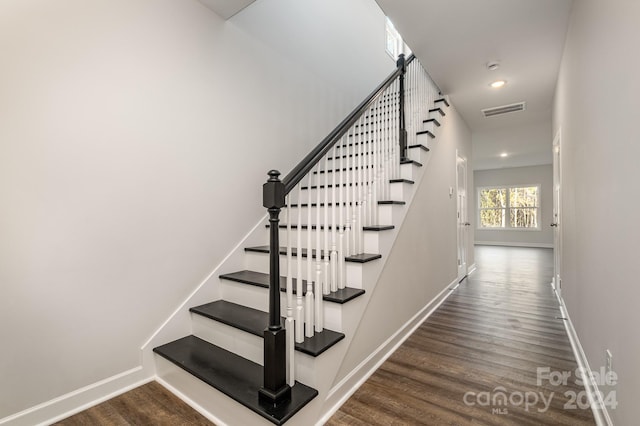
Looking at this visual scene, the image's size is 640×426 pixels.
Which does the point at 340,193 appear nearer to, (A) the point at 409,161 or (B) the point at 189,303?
(A) the point at 409,161

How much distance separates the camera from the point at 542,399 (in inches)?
73.4

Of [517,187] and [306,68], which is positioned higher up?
[306,68]

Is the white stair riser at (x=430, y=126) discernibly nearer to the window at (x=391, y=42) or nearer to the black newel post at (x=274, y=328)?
the window at (x=391, y=42)

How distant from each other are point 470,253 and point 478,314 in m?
2.55

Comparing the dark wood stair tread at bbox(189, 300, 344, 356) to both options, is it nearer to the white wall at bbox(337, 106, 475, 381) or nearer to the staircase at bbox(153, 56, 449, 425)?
the staircase at bbox(153, 56, 449, 425)

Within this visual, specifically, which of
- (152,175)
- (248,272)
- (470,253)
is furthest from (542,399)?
(470,253)

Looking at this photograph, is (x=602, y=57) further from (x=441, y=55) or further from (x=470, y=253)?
(x=470, y=253)

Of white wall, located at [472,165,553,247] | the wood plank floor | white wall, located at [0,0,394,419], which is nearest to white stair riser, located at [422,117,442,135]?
white wall, located at [0,0,394,419]

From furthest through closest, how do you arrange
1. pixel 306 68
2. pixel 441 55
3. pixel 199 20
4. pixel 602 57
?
pixel 306 68, pixel 441 55, pixel 199 20, pixel 602 57

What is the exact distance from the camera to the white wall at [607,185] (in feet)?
3.93

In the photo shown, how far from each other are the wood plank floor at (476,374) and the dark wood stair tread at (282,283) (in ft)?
2.11

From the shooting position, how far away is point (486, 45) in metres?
2.87

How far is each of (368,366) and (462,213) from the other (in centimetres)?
368

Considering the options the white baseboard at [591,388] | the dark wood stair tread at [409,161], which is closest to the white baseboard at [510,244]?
the white baseboard at [591,388]
